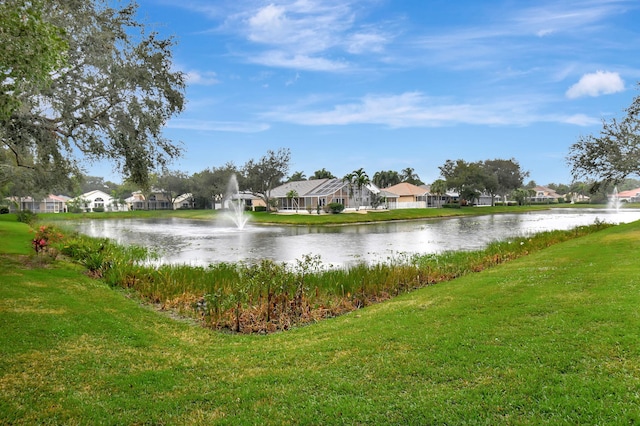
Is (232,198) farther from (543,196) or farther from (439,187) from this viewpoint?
(543,196)

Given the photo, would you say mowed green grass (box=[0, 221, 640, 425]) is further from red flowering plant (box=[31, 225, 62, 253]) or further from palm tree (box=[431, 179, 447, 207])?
palm tree (box=[431, 179, 447, 207])

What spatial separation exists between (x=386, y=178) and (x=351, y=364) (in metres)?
129

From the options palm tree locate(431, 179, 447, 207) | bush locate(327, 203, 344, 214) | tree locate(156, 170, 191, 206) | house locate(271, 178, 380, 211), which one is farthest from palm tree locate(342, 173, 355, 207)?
tree locate(156, 170, 191, 206)

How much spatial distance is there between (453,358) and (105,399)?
15.9ft

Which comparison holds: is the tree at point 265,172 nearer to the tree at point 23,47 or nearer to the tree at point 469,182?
the tree at point 469,182

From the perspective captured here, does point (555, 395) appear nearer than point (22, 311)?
Yes

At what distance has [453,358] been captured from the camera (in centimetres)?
623

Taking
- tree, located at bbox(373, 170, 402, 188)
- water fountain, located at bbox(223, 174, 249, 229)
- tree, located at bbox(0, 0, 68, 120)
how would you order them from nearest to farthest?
tree, located at bbox(0, 0, 68, 120) < water fountain, located at bbox(223, 174, 249, 229) < tree, located at bbox(373, 170, 402, 188)

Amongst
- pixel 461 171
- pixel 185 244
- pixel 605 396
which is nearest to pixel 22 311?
pixel 605 396

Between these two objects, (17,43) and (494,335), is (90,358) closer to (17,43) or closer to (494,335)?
(17,43)

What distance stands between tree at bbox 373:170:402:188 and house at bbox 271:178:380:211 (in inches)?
1845

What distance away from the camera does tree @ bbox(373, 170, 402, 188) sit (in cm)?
13212

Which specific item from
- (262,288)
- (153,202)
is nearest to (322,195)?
(153,202)

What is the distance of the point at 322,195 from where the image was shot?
76562 mm
